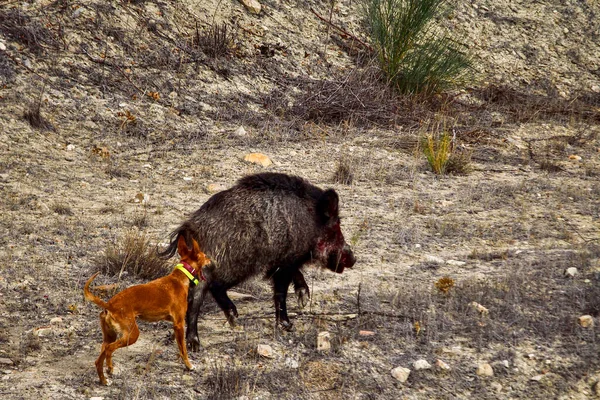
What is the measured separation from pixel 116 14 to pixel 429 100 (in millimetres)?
5241

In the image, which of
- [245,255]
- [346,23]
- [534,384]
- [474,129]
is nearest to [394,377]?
[534,384]

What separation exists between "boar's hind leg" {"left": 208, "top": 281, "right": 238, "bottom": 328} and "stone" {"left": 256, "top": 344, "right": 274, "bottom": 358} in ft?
1.10

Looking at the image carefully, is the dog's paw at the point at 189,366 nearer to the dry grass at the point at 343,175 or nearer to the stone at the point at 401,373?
the stone at the point at 401,373

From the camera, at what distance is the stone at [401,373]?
4965 mm

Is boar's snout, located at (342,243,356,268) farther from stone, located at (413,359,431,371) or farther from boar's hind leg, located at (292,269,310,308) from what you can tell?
stone, located at (413,359,431,371)

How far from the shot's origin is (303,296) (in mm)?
5875

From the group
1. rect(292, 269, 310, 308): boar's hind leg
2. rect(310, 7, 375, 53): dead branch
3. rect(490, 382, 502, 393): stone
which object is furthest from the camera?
rect(310, 7, 375, 53): dead branch

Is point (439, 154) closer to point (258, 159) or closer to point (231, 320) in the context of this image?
point (258, 159)

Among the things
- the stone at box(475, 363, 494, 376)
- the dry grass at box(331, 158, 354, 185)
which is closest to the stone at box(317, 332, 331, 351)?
the stone at box(475, 363, 494, 376)

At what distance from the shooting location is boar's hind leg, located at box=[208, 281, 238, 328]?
526cm

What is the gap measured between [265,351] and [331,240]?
1.11 meters

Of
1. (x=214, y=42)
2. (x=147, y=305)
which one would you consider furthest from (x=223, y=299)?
(x=214, y=42)

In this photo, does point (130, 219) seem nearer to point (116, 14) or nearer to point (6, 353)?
point (6, 353)

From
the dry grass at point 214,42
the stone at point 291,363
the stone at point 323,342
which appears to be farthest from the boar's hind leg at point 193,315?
the dry grass at point 214,42
